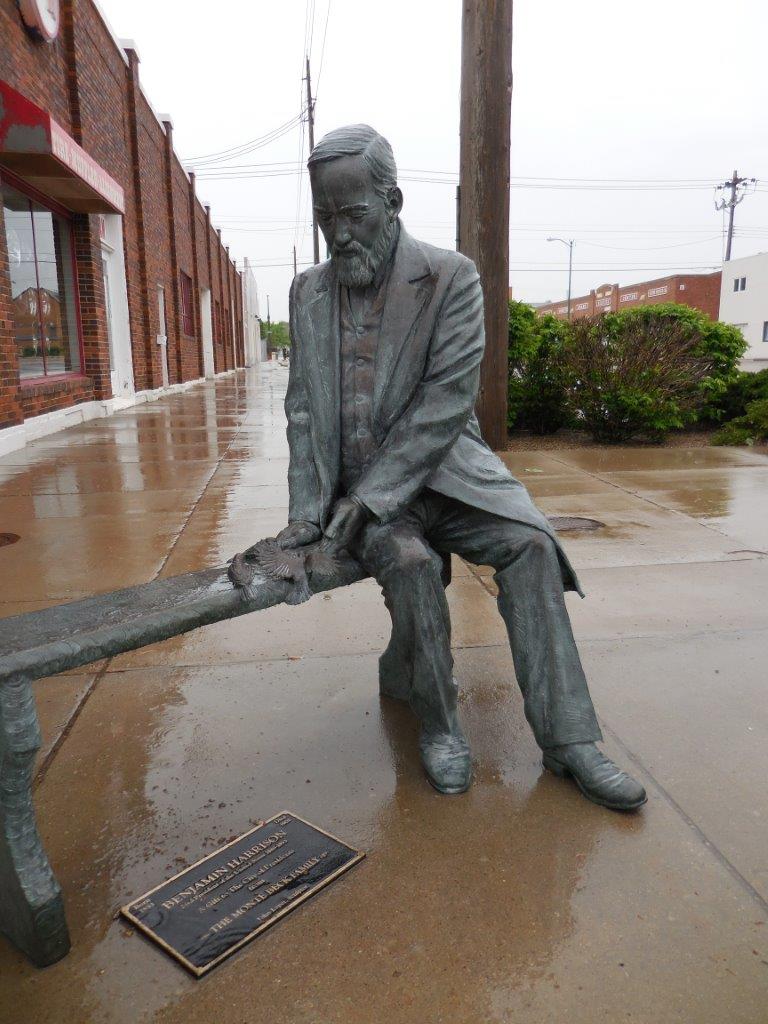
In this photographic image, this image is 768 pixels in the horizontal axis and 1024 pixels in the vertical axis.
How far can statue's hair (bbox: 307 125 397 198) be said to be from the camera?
2348mm

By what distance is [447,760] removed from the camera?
2494 mm

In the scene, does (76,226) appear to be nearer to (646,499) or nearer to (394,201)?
(646,499)

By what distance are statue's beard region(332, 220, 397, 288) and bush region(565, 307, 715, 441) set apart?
8015 mm

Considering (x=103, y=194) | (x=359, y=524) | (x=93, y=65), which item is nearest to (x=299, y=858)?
(x=359, y=524)

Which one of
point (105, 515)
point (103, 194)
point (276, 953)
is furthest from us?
point (103, 194)

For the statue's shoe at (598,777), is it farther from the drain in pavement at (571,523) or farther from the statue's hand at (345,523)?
the drain in pavement at (571,523)

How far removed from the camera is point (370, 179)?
2.39 m

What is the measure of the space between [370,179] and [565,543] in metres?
3.44

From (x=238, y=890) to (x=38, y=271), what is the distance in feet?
38.1

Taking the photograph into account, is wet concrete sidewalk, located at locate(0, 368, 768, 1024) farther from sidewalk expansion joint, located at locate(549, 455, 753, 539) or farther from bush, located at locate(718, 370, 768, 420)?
bush, located at locate(718, 370, 768, 420)

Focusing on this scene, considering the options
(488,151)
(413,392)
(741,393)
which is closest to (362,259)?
(413,392)

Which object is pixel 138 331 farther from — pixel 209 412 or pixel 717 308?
pixel 717 308

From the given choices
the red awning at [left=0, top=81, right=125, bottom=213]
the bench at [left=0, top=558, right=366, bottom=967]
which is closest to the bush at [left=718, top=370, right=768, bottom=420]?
the red awning at [left=0, top=81, right=125, bottom=213]

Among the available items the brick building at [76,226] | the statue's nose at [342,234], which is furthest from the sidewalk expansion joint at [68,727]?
the brick building at [76,226]
